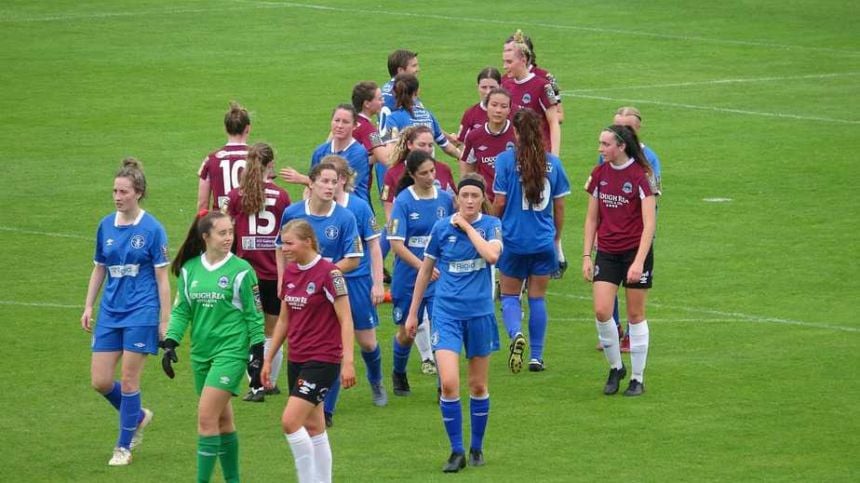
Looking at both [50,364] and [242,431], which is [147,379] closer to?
[50,364]

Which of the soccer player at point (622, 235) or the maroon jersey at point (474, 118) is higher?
the maroon jersey at point (474, 118)

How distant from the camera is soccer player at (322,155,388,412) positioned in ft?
40.2

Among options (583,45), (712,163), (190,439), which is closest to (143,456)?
(190,439)

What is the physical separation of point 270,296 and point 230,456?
2.52 m

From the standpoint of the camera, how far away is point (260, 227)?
41.2 ft

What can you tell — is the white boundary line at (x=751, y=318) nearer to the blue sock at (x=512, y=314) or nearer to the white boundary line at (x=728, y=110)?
the blue sock at (x=512, y=314)

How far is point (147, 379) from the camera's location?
1377cm

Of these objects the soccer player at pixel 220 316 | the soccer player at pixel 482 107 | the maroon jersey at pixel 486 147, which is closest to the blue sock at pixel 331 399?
the soccer player at pixel 220 316

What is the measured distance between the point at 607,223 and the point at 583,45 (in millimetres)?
20074

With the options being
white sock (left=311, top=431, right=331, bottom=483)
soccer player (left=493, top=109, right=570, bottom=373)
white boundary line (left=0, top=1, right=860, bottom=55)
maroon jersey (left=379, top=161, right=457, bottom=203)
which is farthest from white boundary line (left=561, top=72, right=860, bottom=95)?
white sock (left=311, top=431, right=331, bottom=483)

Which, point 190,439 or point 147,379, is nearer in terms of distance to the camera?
point 190,439

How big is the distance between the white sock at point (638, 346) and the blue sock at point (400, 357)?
1.84 m

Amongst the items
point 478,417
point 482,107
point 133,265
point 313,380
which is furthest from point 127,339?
point 482,107

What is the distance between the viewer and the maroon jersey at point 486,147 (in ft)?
49.6
